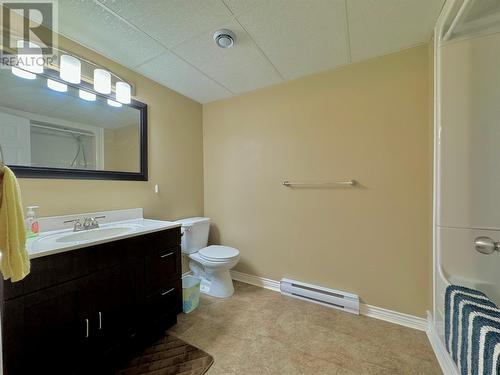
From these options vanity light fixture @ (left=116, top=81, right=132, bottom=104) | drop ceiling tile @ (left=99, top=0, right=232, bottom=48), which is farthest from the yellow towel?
vanity light fixture @ (left=116, top=81, right=132, bottom=104)

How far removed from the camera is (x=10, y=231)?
684 mm

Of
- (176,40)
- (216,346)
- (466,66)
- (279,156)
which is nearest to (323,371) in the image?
(216,346)

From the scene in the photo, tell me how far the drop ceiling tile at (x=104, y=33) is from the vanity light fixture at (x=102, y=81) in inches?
6.2

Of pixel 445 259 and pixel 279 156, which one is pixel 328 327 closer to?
pixel 445 259

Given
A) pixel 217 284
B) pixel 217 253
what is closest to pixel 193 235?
pixel 217 253

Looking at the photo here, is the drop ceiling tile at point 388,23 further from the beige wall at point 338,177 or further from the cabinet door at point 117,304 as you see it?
the cabinet door at point 117,304

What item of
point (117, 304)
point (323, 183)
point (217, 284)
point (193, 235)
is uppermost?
point (323, 183)

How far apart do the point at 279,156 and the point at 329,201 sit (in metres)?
0.66

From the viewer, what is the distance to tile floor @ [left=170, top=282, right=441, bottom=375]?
1.25m

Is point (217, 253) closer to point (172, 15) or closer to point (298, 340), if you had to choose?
point (298, 340)

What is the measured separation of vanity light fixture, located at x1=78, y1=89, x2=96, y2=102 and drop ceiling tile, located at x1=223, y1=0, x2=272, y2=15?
1.21m

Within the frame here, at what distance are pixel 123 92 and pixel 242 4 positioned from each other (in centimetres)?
119

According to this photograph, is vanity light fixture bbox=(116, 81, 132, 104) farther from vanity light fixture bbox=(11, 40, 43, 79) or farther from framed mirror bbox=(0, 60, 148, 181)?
vanity light fixture bbox=(11, 40, 43, 79)

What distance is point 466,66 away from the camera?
1.18 meters
